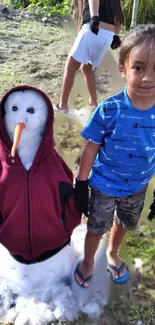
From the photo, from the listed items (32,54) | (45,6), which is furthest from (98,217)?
(45,6)

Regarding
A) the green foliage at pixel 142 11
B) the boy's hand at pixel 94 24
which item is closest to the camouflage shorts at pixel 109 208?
the boy's hand at pixel 94 24

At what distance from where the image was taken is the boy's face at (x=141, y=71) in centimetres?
132

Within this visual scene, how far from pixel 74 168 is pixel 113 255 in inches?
32.6

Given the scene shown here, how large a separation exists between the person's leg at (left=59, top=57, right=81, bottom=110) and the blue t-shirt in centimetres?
164

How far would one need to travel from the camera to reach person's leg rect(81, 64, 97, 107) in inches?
125

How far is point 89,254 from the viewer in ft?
6.10

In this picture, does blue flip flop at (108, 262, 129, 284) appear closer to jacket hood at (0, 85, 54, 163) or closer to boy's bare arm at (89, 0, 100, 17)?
jacket hood at (0, 85, 54, 163)

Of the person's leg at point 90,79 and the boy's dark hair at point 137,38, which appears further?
the person's leg at point 90,79

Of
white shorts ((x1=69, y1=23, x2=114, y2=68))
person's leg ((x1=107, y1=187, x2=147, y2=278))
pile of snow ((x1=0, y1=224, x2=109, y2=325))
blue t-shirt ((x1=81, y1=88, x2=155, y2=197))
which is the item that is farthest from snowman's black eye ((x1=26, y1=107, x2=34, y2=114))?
white shorts ((x1=69, y1=23, x2=114, y2=68))

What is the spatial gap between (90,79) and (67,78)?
21cm

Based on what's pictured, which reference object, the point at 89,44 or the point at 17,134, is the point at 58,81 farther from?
the point at 17,134

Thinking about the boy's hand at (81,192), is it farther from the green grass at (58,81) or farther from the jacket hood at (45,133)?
the green grass at (58,81)

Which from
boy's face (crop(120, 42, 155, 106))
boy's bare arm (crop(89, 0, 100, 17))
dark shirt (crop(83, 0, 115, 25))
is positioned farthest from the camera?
dark shirt (crop(83, 0, 115, 25))

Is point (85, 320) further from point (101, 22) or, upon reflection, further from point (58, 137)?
point (101, 22)
